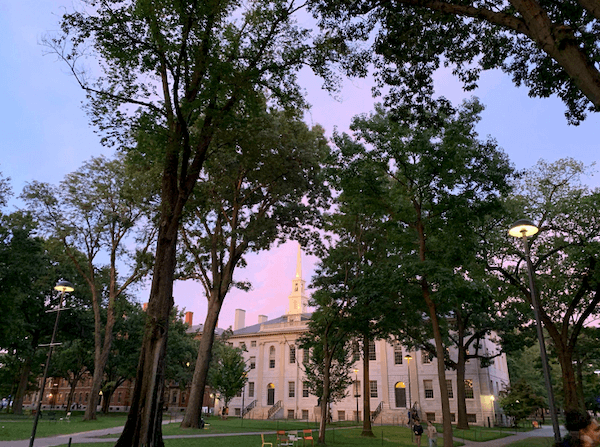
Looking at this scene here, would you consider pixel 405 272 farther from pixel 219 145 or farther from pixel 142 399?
pixel 142 399

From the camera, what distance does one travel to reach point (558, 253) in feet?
72.3

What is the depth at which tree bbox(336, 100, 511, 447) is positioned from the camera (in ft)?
52.7

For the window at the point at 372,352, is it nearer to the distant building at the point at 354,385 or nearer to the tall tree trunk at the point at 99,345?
the distant building at the point at 354,385

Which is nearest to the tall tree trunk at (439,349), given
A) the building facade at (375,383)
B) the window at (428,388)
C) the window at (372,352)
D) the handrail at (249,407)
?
the building facade at (375,383)

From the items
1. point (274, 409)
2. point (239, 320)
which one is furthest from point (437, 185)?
point (239, 320)

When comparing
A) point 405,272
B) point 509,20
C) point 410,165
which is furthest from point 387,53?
point 405,272

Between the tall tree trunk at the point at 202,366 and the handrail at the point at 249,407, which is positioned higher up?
the tall tree trunk at the point at 202,366

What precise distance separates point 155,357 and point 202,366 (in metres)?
12.6

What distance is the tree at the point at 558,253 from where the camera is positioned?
2003 cm

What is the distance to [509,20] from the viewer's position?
24.4 feet

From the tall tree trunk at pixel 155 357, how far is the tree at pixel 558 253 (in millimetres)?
16321

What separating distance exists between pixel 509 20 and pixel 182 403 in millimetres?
76207

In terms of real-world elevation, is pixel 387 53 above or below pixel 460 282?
above

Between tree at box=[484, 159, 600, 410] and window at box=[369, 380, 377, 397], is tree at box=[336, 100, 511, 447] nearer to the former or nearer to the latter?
tree at box=[484, 159, 600, 410]
